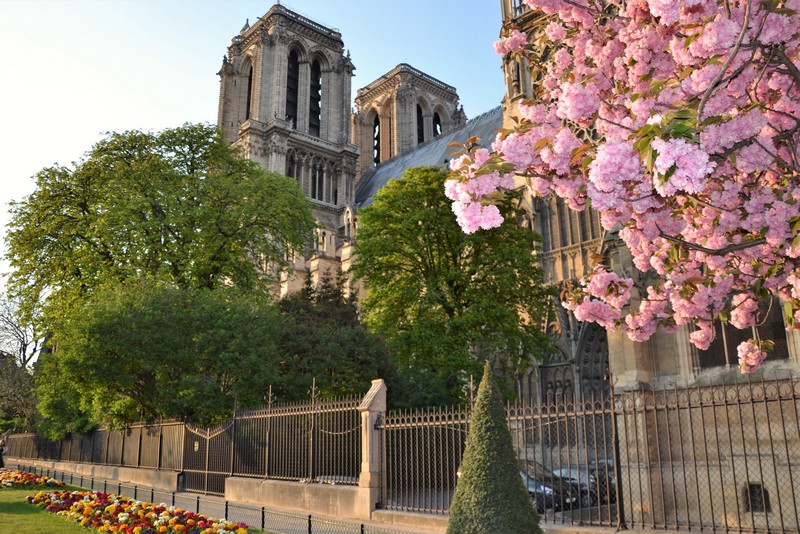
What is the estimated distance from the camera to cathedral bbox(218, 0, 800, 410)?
A: 14.0m

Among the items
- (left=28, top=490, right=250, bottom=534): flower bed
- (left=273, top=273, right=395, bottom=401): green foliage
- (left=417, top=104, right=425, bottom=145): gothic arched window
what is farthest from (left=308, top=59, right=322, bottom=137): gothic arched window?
(left=28, top=490, right=250, bottom=534): flower bed

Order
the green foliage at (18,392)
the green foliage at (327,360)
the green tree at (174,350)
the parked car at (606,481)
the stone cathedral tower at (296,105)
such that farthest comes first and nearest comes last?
the stone cathedral tower at (296,105)
the green foliage at (18,392)
the green foliage at (327,360)
the green tree at (174,350)
the parked car at (606,481)

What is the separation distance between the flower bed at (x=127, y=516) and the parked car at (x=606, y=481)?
515 centimetres

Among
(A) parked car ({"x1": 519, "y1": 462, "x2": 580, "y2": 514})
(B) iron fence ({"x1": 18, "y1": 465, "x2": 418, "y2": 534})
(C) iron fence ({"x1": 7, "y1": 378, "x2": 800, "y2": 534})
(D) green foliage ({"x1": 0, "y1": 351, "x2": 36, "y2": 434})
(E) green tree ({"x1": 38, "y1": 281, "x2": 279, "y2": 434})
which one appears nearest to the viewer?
(C) iron fence ({"x1": 7, "y1": 378, "x2": 800, "y2": 534})

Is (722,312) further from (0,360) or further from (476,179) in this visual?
(0,360)

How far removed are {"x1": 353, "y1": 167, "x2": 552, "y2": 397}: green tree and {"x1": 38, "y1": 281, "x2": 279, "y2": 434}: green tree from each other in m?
4.91

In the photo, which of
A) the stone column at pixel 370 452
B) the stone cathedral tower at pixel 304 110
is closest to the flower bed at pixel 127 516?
the stone column at pixel 370 452

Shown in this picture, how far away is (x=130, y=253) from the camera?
83.4ft

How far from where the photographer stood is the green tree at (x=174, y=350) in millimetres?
19297

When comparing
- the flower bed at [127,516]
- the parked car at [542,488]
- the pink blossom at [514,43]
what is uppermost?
the pink blossom at [514,43]

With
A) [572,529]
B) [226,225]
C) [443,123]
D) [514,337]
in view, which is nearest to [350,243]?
[226,225]

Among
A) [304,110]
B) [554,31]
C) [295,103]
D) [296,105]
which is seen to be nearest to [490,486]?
[554,31]

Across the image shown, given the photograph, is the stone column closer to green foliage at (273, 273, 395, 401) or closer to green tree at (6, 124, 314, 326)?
green foliage at (273, 273, 395, 401)

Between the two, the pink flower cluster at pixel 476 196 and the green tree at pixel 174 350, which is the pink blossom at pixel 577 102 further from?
the green tree at pixel 174 350
